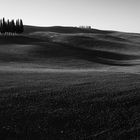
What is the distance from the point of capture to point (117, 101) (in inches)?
829

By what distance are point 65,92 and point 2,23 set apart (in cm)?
10338

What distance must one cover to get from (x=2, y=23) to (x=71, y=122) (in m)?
110

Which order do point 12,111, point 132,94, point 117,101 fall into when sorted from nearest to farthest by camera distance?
point 12,111 → point 117,101 → point 132,94

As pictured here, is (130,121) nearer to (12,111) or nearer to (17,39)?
(12,111)

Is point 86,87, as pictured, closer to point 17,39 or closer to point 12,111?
point 12,111

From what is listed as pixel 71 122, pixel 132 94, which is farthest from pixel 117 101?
pixel 71 122

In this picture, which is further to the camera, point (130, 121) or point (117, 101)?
point (117, 101)

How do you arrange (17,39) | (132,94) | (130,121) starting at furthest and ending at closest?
1. (17,39)
2. (132,94)
3. (130,121)

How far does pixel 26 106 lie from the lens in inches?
792

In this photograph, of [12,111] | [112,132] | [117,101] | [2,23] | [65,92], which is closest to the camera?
[112,132]

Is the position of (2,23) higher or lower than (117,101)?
higher

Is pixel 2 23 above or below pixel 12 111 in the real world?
above

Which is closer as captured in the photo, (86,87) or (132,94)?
(132,94)

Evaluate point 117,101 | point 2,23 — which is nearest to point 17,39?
point 2,23
